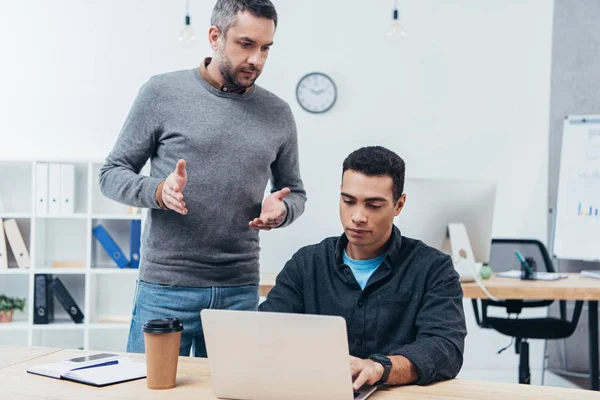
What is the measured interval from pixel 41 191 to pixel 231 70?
8.12ft

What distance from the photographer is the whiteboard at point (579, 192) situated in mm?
4148

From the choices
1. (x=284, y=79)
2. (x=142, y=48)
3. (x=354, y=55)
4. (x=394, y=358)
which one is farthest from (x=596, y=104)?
(x=394, y=358)

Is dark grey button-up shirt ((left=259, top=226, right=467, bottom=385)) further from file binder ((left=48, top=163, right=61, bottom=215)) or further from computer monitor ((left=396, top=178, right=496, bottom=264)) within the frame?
file binder ((left=48, top=163, right=61, bottom=215))

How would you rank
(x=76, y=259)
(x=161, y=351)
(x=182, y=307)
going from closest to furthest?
(x=161, y=351) → (x=182, y=307) → (x=76, y=259)

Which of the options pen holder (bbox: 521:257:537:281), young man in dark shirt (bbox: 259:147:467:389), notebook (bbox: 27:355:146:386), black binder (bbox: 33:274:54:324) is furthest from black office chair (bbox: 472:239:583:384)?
black binder (bbox: 33:274:54:324)

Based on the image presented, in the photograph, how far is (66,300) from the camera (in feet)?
12.9

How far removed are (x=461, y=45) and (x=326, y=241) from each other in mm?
3095

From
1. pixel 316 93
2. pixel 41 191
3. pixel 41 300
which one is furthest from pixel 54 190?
pixel 316 93

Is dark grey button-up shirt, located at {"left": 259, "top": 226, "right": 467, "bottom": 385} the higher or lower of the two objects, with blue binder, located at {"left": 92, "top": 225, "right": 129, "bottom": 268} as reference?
higher

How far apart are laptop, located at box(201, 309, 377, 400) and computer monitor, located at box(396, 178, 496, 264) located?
1699 millimetres

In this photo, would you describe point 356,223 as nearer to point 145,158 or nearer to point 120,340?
point 145,158

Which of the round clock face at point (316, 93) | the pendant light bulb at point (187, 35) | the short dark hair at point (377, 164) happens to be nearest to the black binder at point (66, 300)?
the pendant light bulb at point (187, 35)

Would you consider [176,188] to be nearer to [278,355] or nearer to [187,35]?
[278,355]

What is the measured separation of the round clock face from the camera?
4.41 meters
